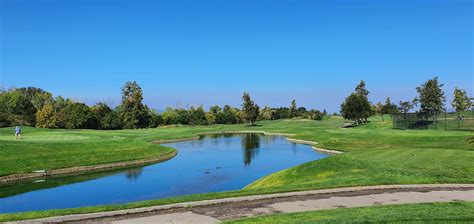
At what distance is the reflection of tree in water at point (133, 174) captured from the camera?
110 ft

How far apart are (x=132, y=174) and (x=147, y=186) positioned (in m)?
6.65

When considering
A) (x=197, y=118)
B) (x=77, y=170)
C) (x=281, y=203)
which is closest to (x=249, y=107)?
(x=197, y=118)

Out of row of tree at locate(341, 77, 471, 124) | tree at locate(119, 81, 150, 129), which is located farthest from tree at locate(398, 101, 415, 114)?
tree at locate(119, 81, 150, 129)

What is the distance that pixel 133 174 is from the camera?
115 ft

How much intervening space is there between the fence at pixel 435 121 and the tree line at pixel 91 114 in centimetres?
5090

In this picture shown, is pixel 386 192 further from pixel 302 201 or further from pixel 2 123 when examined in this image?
pixel 2 123

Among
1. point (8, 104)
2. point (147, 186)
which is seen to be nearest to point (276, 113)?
point (8, 104)

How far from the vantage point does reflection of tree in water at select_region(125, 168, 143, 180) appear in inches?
1320

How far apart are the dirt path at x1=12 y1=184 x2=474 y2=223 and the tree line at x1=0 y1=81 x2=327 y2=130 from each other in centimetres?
8674

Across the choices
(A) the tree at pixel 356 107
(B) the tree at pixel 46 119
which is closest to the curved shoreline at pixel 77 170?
(A) the tree at pixel 356 107

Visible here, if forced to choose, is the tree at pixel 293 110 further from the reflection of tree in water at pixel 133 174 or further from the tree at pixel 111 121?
the reflection of tree in water at pixel 133 174

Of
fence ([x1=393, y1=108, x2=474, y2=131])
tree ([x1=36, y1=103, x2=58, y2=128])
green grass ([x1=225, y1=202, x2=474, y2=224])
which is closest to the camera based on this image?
green grass ([x1=225, y1=202, x2=474, y2=224])

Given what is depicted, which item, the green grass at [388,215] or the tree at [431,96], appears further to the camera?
the tree at [431,96]

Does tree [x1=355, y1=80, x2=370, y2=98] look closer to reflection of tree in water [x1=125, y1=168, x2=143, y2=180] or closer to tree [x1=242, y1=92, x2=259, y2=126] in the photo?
tree [x1=242, y1=92, x2=259, y2=126]
